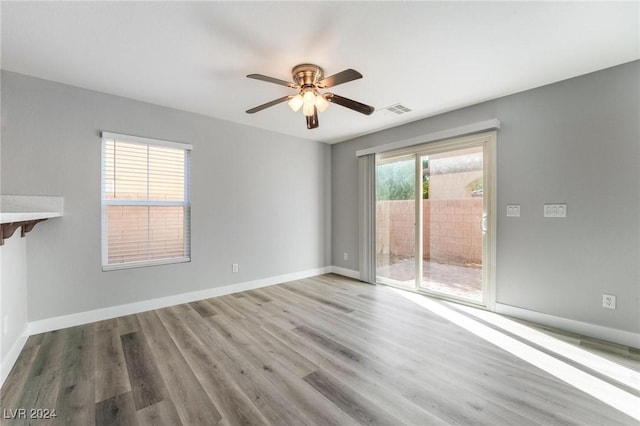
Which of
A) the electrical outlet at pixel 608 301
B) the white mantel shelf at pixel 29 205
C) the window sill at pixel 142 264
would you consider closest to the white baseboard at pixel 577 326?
the electrical outlet at pixel 608 301

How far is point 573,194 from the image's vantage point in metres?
2.62

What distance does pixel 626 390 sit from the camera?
1.76 m

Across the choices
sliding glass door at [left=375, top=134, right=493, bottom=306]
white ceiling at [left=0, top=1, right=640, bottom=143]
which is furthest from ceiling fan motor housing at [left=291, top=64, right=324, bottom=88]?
sliding glass door at [left=375, top=134, right=493, bottom=306]

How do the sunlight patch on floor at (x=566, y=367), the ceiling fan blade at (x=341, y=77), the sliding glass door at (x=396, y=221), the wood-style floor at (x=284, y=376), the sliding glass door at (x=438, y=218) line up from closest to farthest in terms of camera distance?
the wood-style floor at (x=284, y=376) → the sunlight patch on floor at (x=566, y=367) → the ceiling fan blade at (x=341, y=77) → the sliding glass door at (x=438, y=218) → the sliding glass door at (x=396, y=221)

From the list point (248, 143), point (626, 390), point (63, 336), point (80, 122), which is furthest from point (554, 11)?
point (63, 336)

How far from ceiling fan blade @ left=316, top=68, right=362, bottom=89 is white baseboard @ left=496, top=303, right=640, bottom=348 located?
3.01 metres

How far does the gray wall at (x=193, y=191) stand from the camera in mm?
2590

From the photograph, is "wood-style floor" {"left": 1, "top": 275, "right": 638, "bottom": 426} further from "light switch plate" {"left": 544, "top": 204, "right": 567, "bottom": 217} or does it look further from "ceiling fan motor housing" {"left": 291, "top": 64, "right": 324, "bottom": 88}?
"ceiling fan motor housing" {"left": 291, "top": 64, "right": 324, "bottom": 88}

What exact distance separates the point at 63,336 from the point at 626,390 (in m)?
4.58

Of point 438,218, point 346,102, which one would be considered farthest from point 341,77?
point 438,218

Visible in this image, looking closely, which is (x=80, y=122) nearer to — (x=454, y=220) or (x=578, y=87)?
(x=454, y=220)

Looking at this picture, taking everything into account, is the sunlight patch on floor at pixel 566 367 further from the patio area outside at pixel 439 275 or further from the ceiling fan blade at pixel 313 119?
the ceiling fan blade at pixel 313 119

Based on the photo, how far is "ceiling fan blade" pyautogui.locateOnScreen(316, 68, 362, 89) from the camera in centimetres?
195

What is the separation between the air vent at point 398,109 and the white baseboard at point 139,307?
308 centimetres
